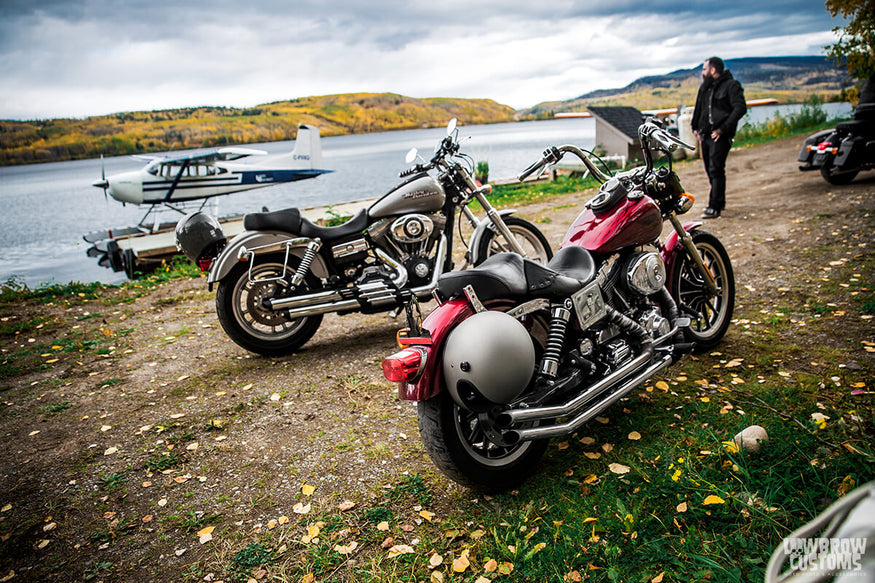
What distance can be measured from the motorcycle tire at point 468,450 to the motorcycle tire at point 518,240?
257 cm

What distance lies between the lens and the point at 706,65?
7.52m

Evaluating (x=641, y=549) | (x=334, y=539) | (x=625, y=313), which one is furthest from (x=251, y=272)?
(x=641, y=549)

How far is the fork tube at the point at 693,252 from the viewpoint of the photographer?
3.67 metres

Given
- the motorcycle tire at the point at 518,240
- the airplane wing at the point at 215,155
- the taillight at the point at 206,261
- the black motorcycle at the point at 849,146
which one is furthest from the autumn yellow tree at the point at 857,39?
the airplane wing at the point at 215,155

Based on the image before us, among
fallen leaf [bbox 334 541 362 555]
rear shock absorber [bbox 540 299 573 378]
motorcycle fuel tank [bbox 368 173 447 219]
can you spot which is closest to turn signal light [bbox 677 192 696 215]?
rear shock absorber [bbox 540 299 573 378]

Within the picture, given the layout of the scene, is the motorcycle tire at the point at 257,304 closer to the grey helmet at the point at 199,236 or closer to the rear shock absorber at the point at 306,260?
the rear shock absorber at the point at 306,260

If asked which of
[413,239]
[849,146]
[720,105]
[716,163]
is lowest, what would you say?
[413,239]

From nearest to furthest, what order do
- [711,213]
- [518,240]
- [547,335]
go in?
[547,335] → [518,240] → [711,213]

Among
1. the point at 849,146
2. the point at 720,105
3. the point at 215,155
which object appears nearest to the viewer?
the point at 720,105

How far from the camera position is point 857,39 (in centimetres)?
1009

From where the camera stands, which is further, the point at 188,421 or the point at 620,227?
the point at 188,421

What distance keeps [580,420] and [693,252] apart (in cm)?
176

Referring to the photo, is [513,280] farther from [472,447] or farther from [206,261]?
[206,261]

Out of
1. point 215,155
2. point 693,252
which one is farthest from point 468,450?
point 215,155
